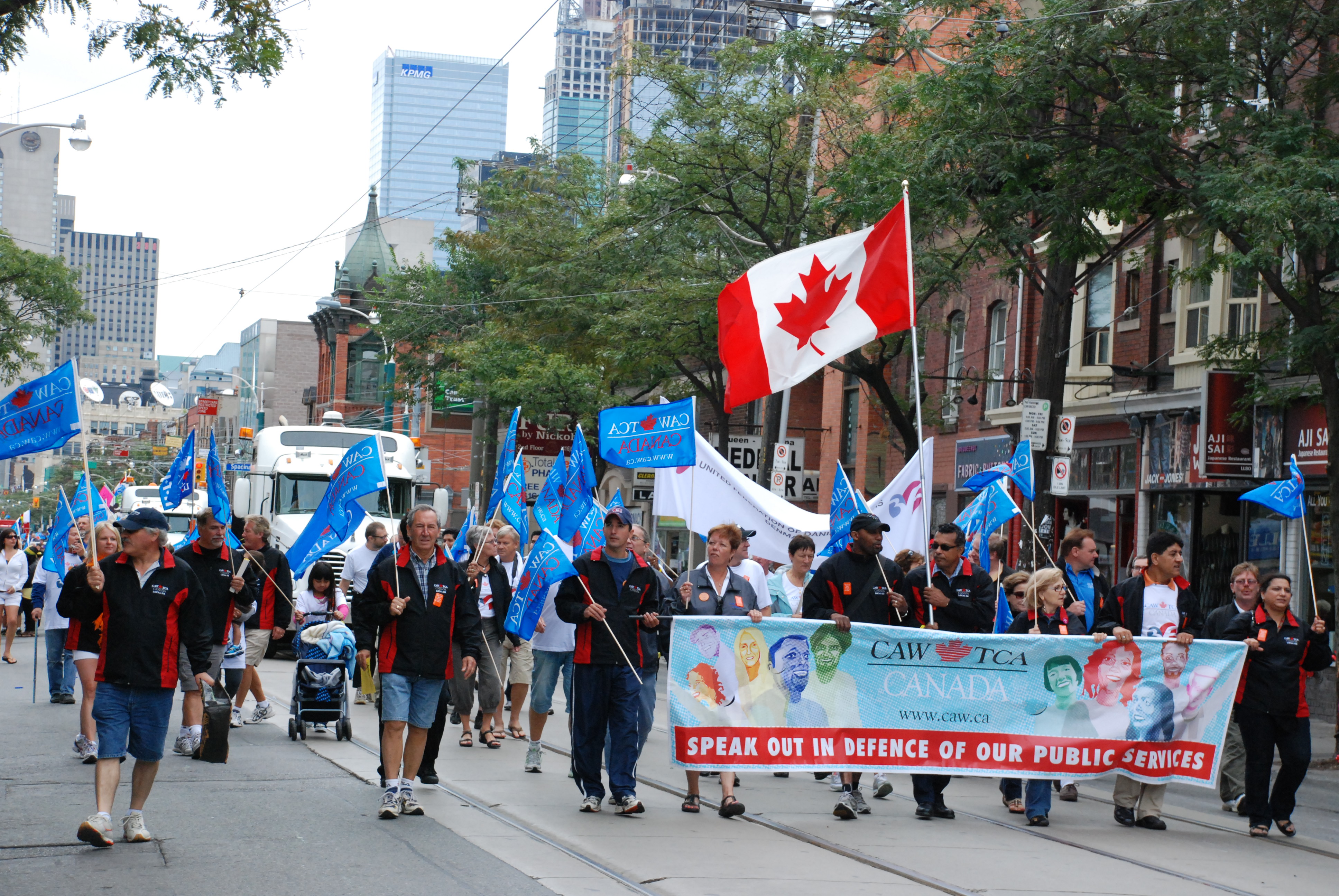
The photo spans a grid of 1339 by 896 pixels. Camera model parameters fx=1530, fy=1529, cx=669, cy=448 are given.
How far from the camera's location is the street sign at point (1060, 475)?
62.3ft

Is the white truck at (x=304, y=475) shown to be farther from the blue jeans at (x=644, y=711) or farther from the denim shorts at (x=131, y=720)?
the denim shorts at (x=131, y=720)

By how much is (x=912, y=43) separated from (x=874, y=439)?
631 inches

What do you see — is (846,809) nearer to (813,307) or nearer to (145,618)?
(813,307)

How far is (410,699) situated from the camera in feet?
30.2

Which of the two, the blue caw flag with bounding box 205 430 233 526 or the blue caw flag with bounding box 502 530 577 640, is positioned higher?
the blue caw flag with bounding box 205 430 233 526

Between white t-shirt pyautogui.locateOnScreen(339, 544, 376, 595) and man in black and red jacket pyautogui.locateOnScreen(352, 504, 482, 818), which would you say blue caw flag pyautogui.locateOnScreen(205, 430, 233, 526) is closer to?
white t-shirt pyautogui.locateOnScreen(339, 544, 376, 595)

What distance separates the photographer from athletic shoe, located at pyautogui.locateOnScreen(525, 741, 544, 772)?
37.4ft

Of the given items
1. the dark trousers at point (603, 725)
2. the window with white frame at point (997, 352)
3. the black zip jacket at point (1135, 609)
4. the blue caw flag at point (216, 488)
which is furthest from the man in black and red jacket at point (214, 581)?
the window with white frame at point (997, 352)

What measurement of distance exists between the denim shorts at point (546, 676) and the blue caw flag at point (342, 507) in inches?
120

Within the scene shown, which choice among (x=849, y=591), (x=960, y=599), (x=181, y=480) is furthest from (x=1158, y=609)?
(x=181, y=480)

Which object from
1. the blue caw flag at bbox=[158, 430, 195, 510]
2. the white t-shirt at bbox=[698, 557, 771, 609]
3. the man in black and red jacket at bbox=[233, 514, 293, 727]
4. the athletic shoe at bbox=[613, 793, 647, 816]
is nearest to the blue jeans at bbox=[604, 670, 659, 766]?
the athletic shoe at bbox=[613, 793, 647, 816]

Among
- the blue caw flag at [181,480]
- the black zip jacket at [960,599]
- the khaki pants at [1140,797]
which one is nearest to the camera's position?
the khaki pants at [1140,797]

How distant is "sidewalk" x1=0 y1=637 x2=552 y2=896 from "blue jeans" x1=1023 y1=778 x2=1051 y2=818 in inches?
142

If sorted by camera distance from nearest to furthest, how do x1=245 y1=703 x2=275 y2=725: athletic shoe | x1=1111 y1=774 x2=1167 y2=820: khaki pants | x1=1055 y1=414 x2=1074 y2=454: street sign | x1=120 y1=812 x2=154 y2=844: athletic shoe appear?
x1=120 y1=812 x2=154 y2=844: athletic shoe → x1=1111 y1=774 x2=1167 y2=820: khaki pants → x1=245 y1=703 x2=275 y2=725: athletic shoe → x1=1055 y1=414 x2=1074 y2=454: street sign
